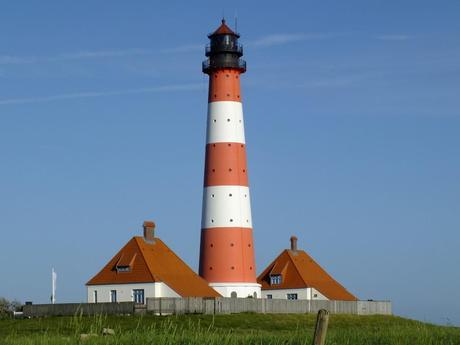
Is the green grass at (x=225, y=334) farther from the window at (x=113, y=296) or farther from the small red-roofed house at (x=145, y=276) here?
the window at (x=113, y=296)

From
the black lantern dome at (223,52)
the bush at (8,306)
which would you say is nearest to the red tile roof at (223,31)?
the black lantern dome at (223,52)

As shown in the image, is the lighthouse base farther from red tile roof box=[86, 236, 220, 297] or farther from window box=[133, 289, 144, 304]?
window box=[133, 289, 144, 304]

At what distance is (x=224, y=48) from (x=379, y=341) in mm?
39615

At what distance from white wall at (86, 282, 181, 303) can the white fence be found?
217 centimetres

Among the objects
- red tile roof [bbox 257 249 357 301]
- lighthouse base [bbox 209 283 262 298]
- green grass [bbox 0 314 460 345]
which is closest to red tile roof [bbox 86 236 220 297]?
lighthouse base [bbox 209 283 262 298]

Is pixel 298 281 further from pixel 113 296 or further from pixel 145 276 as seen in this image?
pixel 113 296

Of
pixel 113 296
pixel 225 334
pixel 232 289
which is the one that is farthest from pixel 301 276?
pixel 225 334

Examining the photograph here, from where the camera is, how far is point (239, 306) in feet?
191

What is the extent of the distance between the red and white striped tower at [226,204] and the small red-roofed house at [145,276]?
132 centimetres

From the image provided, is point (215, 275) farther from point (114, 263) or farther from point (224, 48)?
point (224, 48)

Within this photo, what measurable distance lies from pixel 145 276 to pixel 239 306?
5.96 metres

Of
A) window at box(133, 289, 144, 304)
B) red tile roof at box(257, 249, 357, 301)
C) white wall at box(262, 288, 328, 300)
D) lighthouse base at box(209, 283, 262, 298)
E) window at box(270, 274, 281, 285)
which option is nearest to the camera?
window at box(133, 289, 144, 304)

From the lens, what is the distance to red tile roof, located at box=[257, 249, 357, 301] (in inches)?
2768

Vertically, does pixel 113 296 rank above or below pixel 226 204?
below
